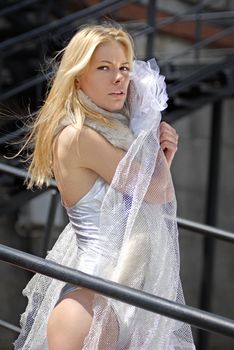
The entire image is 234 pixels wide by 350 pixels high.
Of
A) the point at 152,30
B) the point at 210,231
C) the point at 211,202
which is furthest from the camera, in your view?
the point at 211,202

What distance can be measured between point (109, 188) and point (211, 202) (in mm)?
4374

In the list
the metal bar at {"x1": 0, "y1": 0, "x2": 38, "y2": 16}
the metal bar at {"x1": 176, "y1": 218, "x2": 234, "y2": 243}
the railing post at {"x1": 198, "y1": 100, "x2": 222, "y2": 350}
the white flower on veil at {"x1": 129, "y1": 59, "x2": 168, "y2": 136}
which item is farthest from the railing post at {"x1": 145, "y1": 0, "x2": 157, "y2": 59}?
the white flower on veil at {"x1": 129, "y1": 59, "x2": 168, "y2": 136}

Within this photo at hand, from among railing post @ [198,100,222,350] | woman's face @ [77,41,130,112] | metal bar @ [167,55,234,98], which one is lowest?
woman's face @ [77,41,130,112]

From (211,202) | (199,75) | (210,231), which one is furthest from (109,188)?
(211,202)

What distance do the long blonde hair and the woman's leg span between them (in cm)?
39

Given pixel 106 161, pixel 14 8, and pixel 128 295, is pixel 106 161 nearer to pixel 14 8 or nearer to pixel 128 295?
pixel 128 295

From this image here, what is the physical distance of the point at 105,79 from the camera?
2502mm

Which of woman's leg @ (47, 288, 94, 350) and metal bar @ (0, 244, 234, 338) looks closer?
metal bar @ (0, 244, 234, 338)

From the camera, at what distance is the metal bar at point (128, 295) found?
212 cm

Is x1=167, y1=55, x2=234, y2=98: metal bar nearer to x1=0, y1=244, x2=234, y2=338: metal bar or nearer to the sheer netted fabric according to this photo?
the sheer netted fabric

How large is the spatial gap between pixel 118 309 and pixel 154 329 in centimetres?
11

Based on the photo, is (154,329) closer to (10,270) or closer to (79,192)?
(79,192)

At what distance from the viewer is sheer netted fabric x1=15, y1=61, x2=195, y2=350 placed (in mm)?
2424

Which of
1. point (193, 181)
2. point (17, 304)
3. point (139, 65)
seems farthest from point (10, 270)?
point (139, 65)
